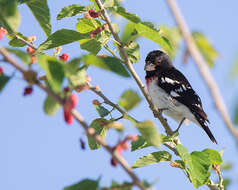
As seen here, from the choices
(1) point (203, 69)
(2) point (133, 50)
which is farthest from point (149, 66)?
(1) point (203, 69)

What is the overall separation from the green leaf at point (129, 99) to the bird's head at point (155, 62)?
4529mm

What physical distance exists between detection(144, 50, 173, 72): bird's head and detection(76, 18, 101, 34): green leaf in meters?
3.13

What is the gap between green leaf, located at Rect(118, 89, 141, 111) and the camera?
1518 mm

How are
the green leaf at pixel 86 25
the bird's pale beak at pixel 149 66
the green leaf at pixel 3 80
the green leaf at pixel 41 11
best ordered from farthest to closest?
1. the bird's pale beak at pixel 149 66
2. the green leaf at pixel 86 25
3. the green leaf at pixel 41 11
4. the green leaf at pixel 3 80

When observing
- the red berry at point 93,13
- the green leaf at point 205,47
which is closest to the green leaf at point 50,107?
the green leaf at point 205,47

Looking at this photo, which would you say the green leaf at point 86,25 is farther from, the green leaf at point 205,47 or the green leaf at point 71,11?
the green leaf at point 205,47

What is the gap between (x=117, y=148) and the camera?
4.30 feet

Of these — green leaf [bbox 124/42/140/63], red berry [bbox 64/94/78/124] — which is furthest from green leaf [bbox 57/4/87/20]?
red berry [bbox 64/94/78/124]

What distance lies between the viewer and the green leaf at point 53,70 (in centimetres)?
135

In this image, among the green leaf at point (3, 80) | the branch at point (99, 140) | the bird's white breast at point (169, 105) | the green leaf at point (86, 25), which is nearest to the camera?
the branch at point (99, 140)

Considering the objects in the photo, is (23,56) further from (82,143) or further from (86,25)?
(86,25)

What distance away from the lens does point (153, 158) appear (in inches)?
106

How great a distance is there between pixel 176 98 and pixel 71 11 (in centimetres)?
284

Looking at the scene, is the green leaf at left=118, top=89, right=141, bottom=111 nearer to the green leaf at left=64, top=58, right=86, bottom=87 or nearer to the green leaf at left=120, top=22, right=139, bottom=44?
the green leaf at left=64, top=58, right=86, bottom=87
